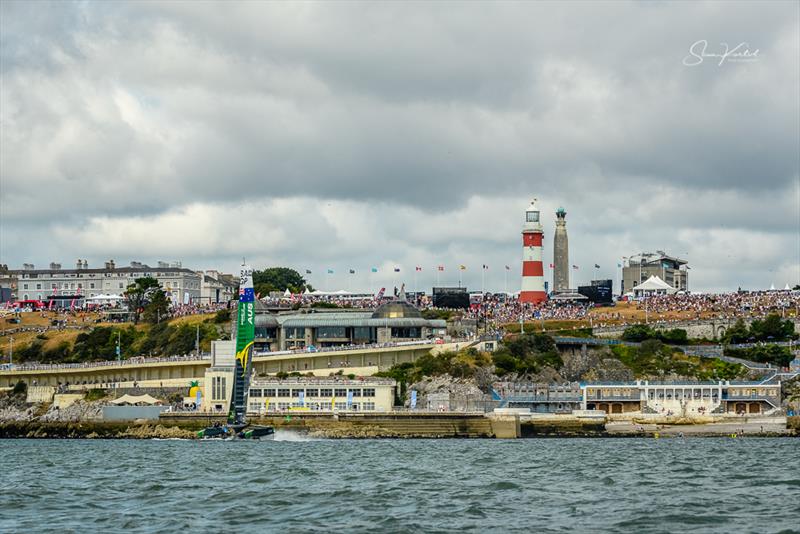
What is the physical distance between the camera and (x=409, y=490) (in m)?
56.7

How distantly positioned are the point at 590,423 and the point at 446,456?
32.6 metres

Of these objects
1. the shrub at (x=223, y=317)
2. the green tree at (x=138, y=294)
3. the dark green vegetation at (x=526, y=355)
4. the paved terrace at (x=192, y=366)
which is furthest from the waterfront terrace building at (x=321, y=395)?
the green tree at (x=138, y=294)

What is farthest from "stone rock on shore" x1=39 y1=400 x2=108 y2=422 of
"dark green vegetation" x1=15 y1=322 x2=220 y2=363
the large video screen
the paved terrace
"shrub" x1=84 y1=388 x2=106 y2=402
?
the large video screen

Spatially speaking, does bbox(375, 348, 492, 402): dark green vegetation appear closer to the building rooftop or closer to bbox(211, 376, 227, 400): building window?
the building rooftop

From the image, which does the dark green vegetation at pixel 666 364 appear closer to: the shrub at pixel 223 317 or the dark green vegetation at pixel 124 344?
the dark green vegetation at pixel 124 344

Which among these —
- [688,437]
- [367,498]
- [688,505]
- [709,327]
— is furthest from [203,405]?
[688,505]

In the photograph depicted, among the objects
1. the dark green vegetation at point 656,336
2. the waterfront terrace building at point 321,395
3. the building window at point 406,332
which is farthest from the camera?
the building window at point 406,332

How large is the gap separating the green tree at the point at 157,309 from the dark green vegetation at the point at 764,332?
234 ft

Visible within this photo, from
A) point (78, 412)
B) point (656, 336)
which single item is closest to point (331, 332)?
point (78, 412)

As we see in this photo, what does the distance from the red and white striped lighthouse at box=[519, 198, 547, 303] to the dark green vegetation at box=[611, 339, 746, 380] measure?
97.8ft

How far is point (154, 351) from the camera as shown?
15338 centimetres

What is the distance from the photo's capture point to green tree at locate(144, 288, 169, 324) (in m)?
169

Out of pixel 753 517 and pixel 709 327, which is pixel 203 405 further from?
pixel 753 517

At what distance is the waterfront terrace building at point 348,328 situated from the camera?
→ 5645 inches
